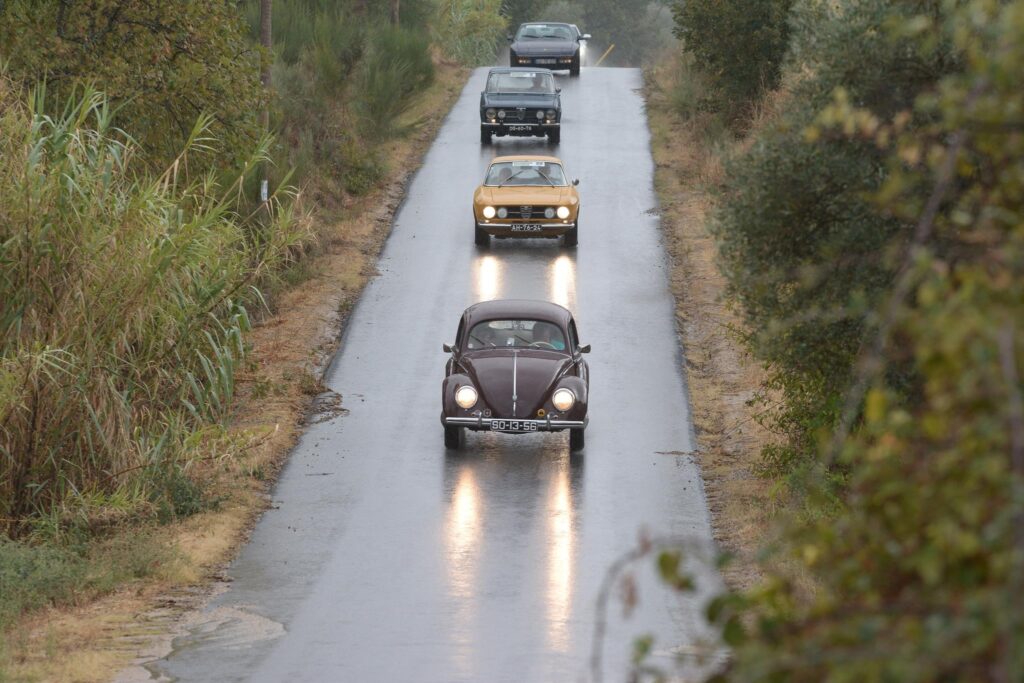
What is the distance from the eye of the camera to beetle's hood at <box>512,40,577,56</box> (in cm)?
4812

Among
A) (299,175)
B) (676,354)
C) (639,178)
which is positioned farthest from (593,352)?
(639,178)

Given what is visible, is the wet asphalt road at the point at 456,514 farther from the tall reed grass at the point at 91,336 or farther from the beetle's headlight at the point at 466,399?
the tall reed grass at the point at 91,336

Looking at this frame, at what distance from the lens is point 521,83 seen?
123ft

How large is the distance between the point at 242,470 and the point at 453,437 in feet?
7.73

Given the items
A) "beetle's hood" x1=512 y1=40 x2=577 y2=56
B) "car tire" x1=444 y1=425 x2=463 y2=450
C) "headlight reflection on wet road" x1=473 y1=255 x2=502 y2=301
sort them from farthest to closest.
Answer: "beetle's hood" x1=512 y1=40 x2=577 y2=56
"headlight reflection on wet road" x1=473 y1=255 x2=502 y2=301
"car tire" x1=444 y1=425 x2=463 y2=450

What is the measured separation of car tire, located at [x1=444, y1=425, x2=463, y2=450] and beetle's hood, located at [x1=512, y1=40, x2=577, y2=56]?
3297cm

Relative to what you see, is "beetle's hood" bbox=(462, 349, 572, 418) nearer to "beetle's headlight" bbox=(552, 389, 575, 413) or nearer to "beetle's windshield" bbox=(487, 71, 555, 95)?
"beetle's headlight" bbox=(552, 389, 575, 413)

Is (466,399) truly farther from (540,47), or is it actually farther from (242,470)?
(540,47)

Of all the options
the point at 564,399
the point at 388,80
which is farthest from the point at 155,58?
the point at 388,80

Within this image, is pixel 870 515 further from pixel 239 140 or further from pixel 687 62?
pixel 687 62

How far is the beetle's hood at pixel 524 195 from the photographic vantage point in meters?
27.1

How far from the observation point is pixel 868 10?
11641mm

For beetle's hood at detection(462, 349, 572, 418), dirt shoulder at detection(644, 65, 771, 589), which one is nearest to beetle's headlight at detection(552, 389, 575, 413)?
beetle's hood at detection(462, 349, 572, 418)

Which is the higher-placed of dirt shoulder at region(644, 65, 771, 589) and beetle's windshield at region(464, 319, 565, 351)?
beetle's windshield at region(464, 319, 565, 351)
